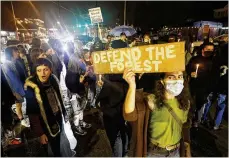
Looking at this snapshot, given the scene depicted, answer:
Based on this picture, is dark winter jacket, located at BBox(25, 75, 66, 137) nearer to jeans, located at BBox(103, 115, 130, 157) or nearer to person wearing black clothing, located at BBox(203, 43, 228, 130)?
jeans, located at BBox(103, 115, 130, 157)

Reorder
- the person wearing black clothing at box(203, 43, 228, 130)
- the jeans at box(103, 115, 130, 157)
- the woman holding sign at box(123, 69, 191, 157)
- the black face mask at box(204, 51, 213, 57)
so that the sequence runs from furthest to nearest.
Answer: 1. the black face mask at box(204, 51, 213, 57)
2. the person wearing black clothing at box(203, 43, 228, 130)
3. the jeans at box(103, 115, 130, 157)
4. the woman holding sign at box(123, 69, 191, 157)

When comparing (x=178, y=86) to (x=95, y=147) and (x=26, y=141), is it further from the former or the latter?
(x=26, y=141)

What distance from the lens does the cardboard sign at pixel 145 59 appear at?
2346 millimetres

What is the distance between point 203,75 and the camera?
17.5 ft

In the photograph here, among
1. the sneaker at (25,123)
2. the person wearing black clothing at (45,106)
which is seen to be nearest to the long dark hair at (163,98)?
the person wearing black clothing at (45,106)

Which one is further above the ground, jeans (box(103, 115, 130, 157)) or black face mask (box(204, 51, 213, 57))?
black face mask (box(204, 51, 213, 57))

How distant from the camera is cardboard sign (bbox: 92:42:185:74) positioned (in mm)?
2346

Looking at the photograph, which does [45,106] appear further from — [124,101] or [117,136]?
Result: [117,136]

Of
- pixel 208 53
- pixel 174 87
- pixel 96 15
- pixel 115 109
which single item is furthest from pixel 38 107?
pixel 96 15

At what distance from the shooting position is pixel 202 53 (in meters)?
5.50

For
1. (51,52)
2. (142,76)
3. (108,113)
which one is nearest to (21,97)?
(51,52)

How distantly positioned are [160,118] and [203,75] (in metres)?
3.33

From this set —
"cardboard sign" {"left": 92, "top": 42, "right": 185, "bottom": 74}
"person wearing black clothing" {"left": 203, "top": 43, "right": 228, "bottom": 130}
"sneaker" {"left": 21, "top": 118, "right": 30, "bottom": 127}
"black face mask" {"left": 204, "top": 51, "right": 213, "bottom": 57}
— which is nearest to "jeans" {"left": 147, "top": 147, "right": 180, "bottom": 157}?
"cardboard sign" {"left": 92, "top": 42, "right": 185, "bottom": 74}

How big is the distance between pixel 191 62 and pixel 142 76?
140 centimetres
